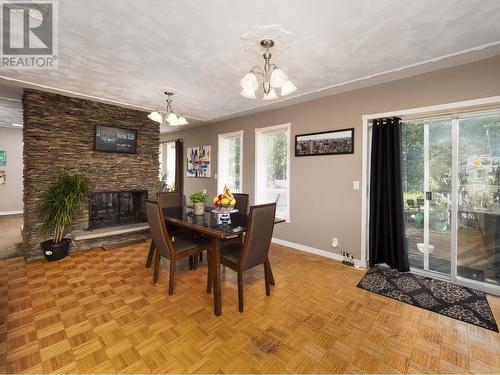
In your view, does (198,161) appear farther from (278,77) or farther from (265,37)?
(278,77)

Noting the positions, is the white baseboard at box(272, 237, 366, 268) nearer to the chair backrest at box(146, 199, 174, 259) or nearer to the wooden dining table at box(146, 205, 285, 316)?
the wooden dining table at box(146, 205, 285, 316)

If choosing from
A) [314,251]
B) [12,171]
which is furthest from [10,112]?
[314,251]

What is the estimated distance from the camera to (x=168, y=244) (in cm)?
234

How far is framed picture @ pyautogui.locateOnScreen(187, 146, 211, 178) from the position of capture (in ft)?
18.1

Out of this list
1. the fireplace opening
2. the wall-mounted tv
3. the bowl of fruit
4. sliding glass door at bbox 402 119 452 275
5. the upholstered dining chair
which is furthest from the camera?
the fireplace opening

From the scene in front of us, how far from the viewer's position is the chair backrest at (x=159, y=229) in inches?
90.6

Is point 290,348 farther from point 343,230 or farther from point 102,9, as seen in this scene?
point 102,9

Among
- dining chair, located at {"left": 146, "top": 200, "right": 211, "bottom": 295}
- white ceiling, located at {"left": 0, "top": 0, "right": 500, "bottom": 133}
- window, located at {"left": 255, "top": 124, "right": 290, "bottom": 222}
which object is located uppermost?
white ceiling, located at {"left": 0, "top": 0, "right": 500, "bottom": 133}

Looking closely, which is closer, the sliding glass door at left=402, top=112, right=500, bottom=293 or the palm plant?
the sliding glass door at left=402, top=112, right=500, bottom=293

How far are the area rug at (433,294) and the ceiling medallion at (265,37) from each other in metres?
2.61

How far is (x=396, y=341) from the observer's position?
Result: 5.79 feet

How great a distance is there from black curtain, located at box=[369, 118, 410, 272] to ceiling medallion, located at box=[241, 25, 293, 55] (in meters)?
1.76

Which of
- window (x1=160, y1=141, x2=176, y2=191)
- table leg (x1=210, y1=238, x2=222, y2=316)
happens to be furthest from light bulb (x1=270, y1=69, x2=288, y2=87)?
window (x1=160, y1=141, x2=176, y2=191)

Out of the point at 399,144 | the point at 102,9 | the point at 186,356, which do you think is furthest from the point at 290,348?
the point at 102,9
